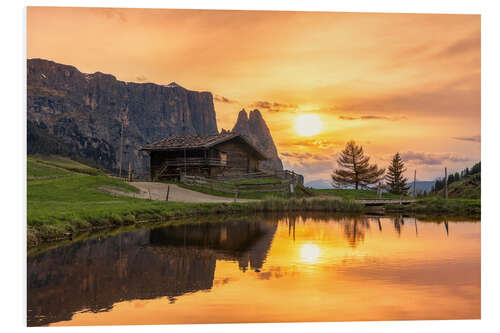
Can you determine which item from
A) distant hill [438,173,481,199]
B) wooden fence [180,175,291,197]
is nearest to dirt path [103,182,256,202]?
wooden fence [180,175,291,197]

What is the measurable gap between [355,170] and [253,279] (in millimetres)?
49753

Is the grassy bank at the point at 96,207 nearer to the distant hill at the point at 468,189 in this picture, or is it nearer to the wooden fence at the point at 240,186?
the wooden fence at the point at 240,186

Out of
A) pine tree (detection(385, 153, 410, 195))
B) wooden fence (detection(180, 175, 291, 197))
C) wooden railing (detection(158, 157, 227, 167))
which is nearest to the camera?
wooden fence (detection(180, 175, 291, 197))

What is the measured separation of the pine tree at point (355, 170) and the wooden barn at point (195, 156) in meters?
14.1

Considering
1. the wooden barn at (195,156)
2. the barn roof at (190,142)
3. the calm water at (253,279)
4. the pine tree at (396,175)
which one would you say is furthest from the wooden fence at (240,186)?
the calm water at (253,279)

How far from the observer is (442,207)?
32.6 meters

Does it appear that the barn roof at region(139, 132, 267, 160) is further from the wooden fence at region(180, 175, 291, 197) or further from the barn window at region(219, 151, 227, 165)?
the wooden fence at region(180, 175, 291, 197)

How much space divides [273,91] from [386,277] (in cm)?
1070

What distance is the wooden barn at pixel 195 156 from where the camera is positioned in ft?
161

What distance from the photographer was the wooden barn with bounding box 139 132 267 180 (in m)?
49.1

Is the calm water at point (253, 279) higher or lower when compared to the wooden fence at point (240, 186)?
lower

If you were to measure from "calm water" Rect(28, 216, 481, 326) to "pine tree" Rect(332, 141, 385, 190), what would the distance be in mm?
40067

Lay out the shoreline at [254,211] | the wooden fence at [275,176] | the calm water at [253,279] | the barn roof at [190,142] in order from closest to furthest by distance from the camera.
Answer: the calm water at [253,279], the shoreline at [254,211], the wooden fence at [275,176], the barn roof at [190,142]
